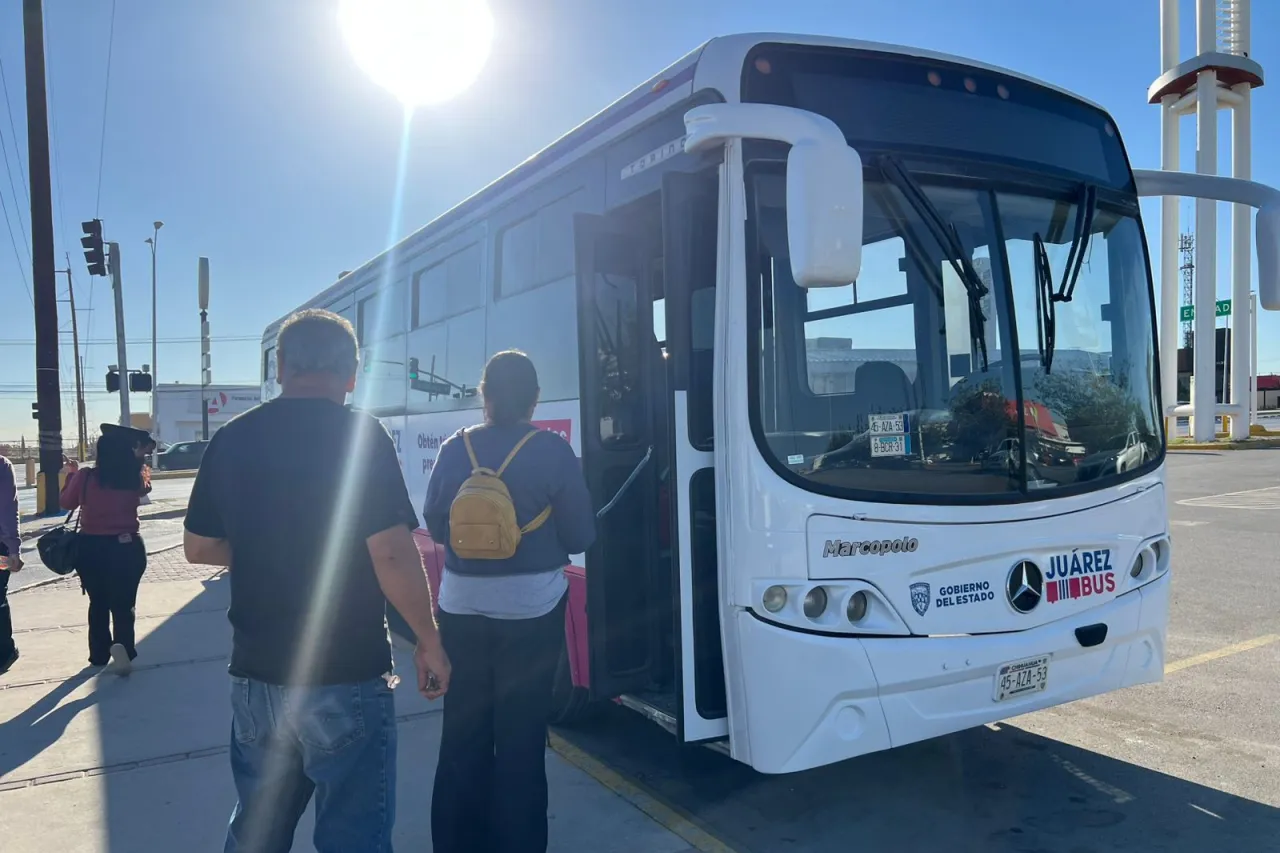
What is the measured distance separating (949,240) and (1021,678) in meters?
1.79

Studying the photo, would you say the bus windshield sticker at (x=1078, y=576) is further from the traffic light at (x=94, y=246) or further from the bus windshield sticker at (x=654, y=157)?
the traffic light at (x=94, y=246)

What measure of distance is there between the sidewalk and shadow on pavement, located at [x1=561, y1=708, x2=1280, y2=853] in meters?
0.43

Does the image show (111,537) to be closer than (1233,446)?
Yes

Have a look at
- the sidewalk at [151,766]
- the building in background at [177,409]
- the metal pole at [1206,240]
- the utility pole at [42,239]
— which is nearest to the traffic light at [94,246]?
the utility pole at [42,239]

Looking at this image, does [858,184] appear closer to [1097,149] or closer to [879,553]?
[879,553]

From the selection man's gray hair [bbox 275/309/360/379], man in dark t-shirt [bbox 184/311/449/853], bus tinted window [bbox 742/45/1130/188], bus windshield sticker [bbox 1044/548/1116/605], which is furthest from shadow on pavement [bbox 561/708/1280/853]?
bus tinted window [bbox 742/45/1130/188]

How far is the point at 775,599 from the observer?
12.2ft

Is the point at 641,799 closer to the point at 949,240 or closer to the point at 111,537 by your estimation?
the point at 949,240

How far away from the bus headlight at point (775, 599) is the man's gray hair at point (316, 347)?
5.72 feet

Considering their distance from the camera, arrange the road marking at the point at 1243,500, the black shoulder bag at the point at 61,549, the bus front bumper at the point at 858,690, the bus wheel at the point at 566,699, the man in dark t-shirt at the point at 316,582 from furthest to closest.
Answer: the road marking at the point at 1243,500
the black shoulder bag at the point at 61,549
the bus wheel at the point at 566,699
the bus front bumper at the point at 858,690
the man in dark t-shirt at the point at 316,582

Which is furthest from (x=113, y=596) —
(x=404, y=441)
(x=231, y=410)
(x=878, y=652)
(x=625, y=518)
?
(x=231, y=410)

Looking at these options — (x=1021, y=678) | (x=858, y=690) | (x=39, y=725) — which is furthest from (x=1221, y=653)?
(x=39, y=725)

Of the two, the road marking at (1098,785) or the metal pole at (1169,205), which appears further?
the metal pole at (1169,205)

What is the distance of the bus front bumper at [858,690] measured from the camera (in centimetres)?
368
